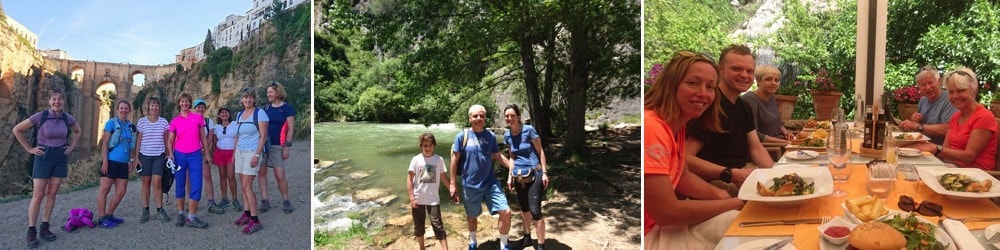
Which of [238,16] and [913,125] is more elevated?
[238,16]

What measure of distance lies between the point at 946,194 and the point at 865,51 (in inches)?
44.5

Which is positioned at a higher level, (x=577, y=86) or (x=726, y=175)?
(x=577, y=86)

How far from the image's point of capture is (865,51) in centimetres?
258

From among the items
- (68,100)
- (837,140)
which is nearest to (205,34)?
(68,100)

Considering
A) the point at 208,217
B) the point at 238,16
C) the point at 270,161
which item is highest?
the point at 238,16

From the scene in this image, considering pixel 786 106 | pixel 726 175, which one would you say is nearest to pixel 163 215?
pixel 726 175

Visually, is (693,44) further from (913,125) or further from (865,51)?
(913,125)

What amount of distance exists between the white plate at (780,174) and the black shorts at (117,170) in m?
2.92

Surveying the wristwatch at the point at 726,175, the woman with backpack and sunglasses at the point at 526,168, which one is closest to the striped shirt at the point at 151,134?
the woman with backpack and sunglasses at the point at 526,168

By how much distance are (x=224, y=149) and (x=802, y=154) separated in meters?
2.69

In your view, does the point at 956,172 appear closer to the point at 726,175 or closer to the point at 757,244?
the point at 726,175

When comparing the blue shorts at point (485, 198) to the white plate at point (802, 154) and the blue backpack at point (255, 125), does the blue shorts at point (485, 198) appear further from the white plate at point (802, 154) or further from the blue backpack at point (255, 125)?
the white plate at point (802, 154)

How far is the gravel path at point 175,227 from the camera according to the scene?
3.10 meters

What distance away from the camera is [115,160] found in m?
3.13
